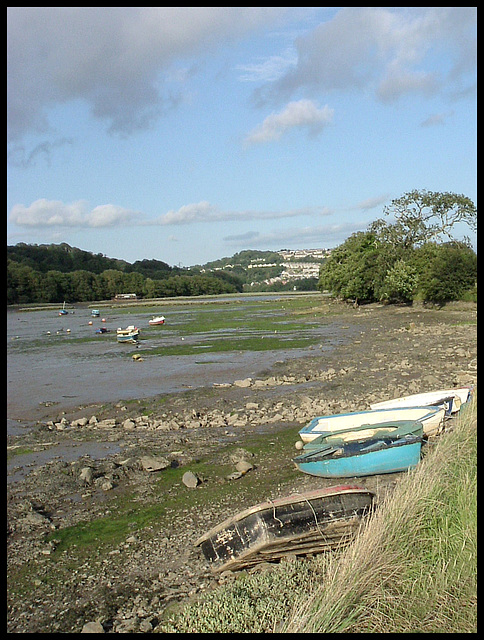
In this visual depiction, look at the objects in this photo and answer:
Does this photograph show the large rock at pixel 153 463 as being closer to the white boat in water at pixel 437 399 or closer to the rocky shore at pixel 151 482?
the rocky shore at pixel 151 482

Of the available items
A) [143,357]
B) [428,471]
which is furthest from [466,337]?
[428,471]

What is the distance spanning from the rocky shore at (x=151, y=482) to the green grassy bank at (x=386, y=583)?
0.77 m

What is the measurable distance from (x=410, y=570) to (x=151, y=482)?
252 inches

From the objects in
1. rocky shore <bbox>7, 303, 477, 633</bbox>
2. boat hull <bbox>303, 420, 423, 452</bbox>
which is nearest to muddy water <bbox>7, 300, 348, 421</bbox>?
rocky shore <bbox>7, 303, 477, 633</bbox>

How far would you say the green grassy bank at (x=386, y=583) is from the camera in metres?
6.01

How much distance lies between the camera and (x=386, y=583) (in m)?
6.54

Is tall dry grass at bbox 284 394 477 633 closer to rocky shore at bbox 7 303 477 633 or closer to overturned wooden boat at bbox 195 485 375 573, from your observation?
overturned wooden boat at bbox 195 485 375 573

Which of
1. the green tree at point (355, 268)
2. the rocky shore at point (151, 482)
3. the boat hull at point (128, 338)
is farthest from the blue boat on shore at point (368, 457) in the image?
the green tree at point (355, 268)

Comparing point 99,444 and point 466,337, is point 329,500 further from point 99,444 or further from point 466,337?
point 466,337

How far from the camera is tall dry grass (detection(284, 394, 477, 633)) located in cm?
595

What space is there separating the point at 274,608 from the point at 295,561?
1.23 meters

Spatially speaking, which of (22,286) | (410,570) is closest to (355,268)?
(410,570)

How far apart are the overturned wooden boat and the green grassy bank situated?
0.26 meters

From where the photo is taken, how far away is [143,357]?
35.5 m
